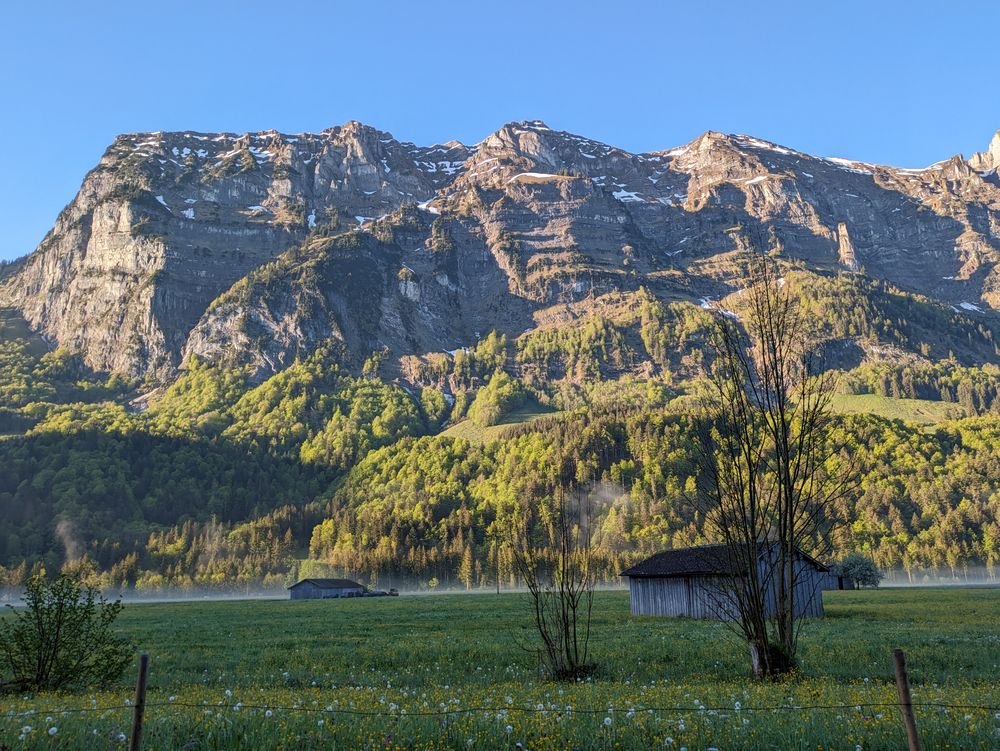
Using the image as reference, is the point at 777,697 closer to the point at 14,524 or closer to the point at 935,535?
the point at 935,535

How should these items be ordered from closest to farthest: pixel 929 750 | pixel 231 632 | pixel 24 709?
1. pixel 929 750
2. pixel 24 709
3. pixel 231 632

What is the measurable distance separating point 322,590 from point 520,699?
404 feet

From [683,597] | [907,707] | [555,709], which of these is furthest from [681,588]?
[907,707]

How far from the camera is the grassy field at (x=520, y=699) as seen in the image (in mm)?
9328

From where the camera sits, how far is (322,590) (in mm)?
126500

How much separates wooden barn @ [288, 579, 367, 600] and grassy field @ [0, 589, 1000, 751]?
325 feet

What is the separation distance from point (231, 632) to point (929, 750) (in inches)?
1703

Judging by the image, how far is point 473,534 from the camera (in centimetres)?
18612

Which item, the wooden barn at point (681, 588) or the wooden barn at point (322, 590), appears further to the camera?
the wooden barn at point (322, 590)

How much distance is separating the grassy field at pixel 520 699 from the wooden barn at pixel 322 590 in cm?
9901

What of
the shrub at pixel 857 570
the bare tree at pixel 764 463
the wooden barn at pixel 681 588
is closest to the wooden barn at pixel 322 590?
the wooden barn at pixel 681 588

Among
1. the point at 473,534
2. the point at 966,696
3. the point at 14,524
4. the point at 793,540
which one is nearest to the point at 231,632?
the point at 793,540

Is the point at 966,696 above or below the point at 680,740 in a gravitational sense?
below

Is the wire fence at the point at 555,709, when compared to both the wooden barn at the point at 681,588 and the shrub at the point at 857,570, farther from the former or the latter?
the shrub at the point at 857,570
